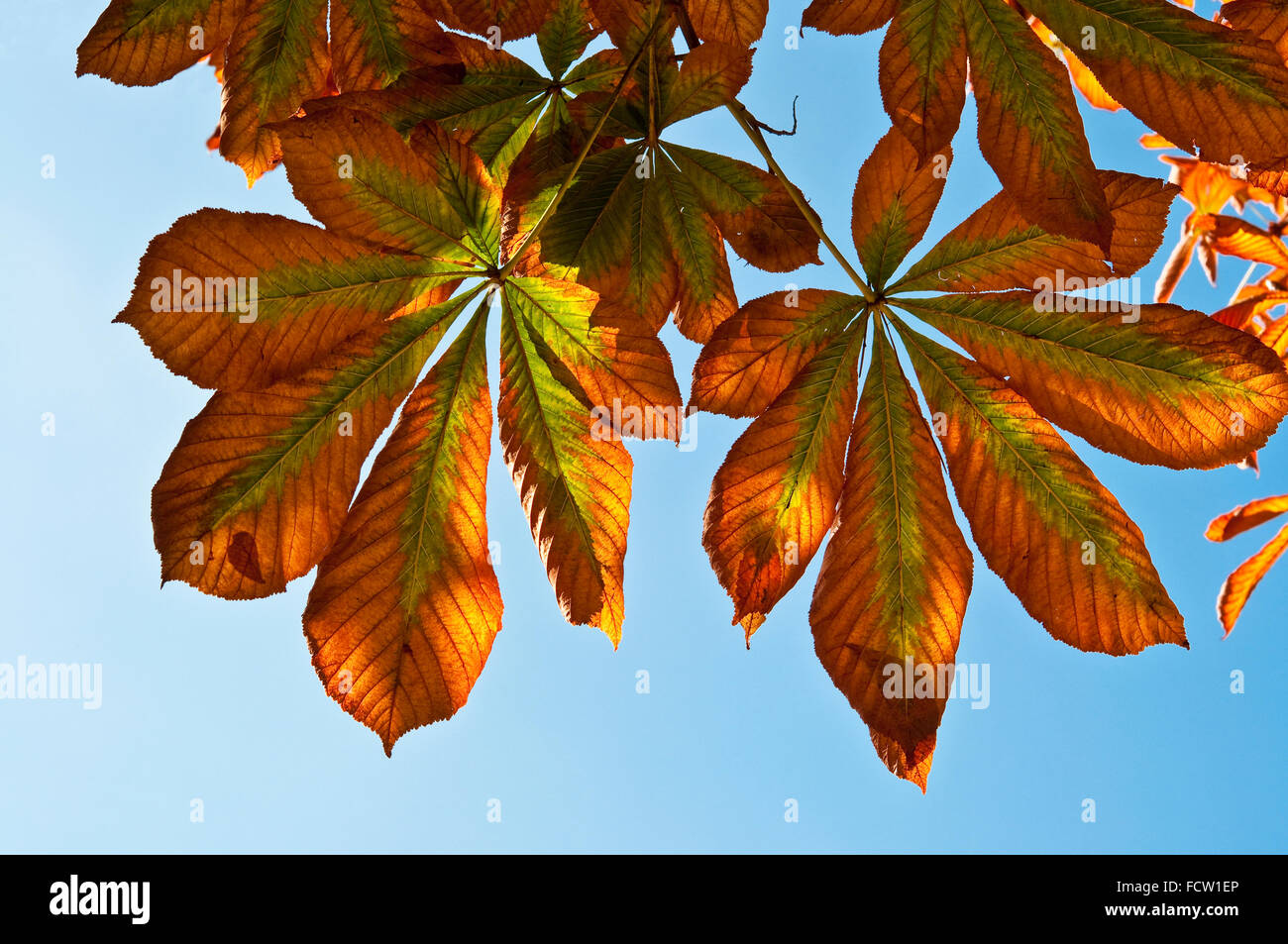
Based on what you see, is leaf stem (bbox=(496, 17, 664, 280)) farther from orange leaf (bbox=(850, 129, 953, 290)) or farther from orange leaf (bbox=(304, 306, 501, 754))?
orange leaf (bbox=(850, 129, 953, 290))

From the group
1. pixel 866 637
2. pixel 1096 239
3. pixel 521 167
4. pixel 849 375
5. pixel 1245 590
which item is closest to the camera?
pixel 1096 239

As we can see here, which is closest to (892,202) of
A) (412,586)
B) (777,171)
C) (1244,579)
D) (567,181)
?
(777,171)

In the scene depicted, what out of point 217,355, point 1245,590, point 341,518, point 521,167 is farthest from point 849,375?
point 1245,590

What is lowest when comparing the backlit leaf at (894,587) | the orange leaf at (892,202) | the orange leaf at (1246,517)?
the backlit leaf at (894,587)

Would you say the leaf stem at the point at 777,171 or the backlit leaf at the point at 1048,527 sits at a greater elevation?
the leaf stem at the point at 777,171

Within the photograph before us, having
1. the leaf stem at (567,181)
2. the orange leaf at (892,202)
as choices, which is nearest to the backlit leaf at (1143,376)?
the orange leaf at (892,202)

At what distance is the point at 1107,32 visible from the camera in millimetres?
1097

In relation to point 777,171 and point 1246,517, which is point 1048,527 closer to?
point 777,171

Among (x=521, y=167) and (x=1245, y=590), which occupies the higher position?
(x=521, y=167)

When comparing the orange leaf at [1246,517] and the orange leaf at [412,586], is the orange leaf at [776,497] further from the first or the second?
the orange leaf at [1246,517]

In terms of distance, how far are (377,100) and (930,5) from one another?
0.75 m

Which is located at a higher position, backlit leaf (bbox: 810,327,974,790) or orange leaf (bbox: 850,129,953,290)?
orange leaf (bbox: 850,129,953,290)

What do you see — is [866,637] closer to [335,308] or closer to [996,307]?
[996,307]

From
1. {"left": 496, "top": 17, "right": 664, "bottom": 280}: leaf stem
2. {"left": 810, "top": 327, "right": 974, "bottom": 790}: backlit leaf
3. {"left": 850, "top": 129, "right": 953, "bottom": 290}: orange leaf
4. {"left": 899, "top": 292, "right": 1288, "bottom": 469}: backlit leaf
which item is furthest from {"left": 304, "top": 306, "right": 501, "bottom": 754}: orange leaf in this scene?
{"left": 899, "top": 292, "right": 1288, "bottom": 469}: backlit leaf
